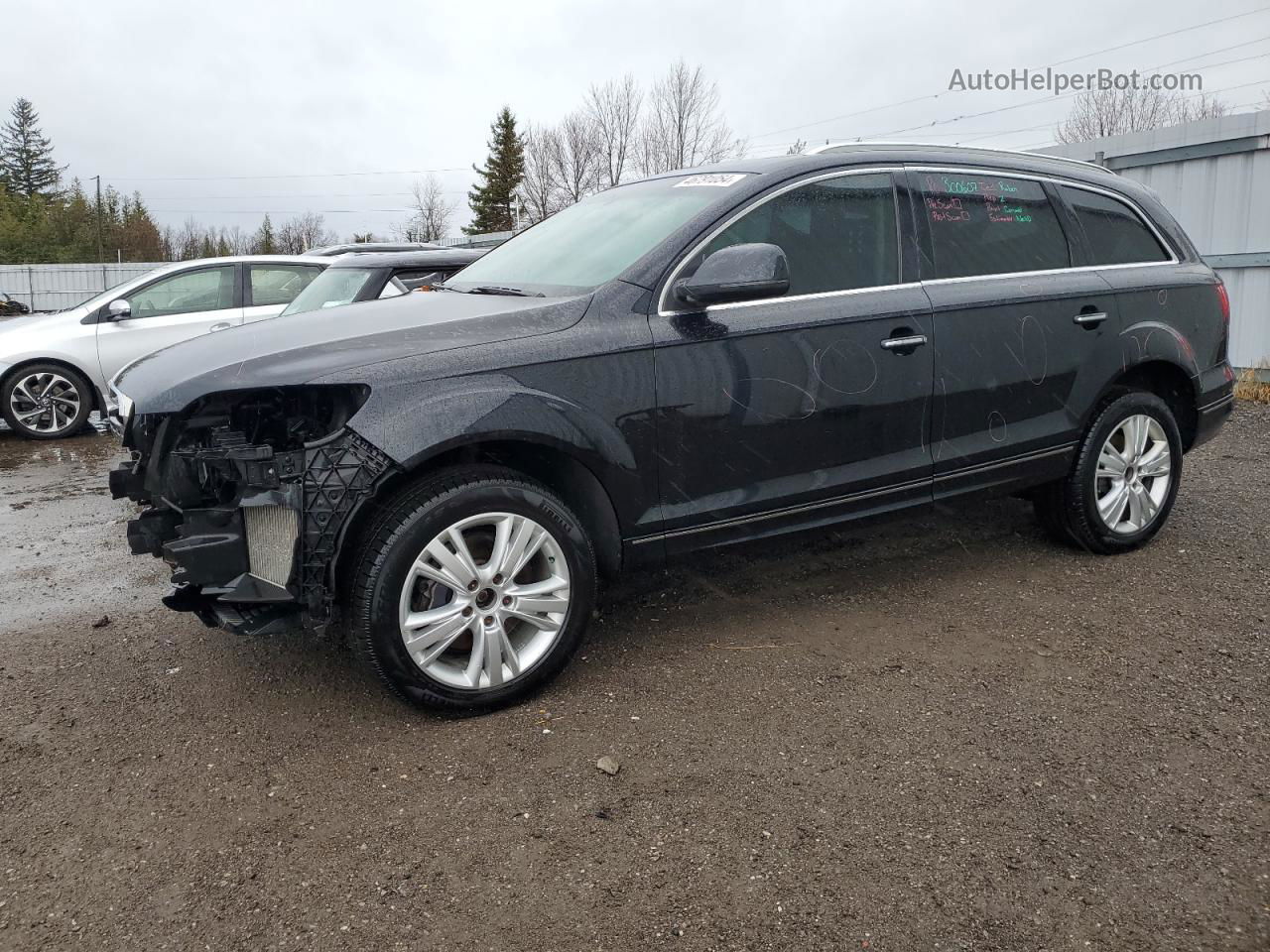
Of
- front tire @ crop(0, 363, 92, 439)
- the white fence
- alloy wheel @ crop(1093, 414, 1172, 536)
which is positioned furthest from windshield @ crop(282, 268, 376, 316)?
the white fence

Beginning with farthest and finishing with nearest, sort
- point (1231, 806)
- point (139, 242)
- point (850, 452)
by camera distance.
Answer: point (139, 242) < point (850, 452) < point (1231, 806)

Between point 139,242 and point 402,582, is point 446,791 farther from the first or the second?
point 139,242

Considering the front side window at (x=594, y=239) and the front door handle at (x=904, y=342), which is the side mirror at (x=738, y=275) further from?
the front door handle at (x=904, y=342)

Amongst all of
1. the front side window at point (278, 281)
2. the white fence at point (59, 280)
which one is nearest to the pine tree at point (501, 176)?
the white fence at point (59, 280)

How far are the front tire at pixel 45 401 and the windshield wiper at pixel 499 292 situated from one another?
702 cm

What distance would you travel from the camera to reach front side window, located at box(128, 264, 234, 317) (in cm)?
934

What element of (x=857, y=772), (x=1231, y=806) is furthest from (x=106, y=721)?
(x=1231, y=806)

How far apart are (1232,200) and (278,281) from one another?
31.3 ft

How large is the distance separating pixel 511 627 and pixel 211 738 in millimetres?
1002

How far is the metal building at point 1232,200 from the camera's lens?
31.1ft

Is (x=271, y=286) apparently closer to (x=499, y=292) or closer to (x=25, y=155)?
(x=499, y=292)

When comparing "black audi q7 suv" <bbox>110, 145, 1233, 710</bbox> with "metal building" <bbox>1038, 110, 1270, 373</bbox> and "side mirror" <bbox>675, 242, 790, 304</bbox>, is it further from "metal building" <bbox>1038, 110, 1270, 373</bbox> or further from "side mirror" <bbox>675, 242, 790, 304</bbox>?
"metal building" <bbox>1038, 110, 1270, 373</bbox>

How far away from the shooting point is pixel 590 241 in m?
3.88

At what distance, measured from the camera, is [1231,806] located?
8.53ft
